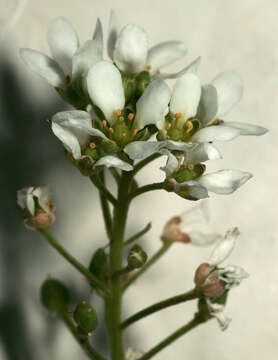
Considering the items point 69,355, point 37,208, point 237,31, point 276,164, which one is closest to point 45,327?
point 69,355

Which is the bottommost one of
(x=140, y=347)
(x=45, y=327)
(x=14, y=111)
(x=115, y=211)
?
(x=140, y=347)

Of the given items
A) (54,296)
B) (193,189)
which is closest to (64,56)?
(193,189)

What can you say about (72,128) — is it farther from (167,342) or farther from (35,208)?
(167,342)

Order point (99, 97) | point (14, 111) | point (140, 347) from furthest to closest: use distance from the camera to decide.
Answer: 1. point (140, 347)
2. point (14, 111)
3. point (99, 97)

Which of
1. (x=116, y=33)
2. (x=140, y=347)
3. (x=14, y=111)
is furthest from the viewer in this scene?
(x=140, y=347)

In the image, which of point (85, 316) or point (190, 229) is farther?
point (190, 229)

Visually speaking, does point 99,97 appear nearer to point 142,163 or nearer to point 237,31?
point 142,163

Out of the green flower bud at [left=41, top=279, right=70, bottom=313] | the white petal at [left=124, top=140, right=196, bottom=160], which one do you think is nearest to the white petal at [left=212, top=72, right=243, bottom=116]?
the white petal at [left=124, top=140, right=196, bottom=160]
